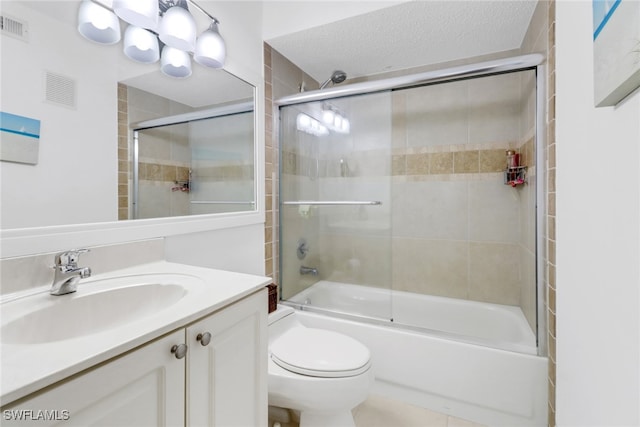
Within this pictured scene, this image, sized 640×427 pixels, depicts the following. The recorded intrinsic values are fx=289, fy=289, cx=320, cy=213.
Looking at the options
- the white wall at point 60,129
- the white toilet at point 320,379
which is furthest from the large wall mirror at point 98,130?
the white toilet at point 320,379

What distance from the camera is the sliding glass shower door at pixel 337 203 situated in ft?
6.67

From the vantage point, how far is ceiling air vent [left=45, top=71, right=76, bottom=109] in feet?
2.95

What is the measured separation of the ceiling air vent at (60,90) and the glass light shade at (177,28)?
1.49 ft

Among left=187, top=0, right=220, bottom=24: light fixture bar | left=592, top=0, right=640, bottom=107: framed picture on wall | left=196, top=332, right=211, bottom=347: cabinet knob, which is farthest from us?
left=187, top=0, right=220, bottom=24: light fixture bar

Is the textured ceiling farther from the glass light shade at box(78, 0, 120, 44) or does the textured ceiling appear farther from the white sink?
the white sink

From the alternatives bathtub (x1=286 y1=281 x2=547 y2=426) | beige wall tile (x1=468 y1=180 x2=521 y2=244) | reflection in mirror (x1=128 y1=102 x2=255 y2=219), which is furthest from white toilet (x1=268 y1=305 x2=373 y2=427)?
beige wall tile (x1=468 y1=180 x2=521 y2=244)

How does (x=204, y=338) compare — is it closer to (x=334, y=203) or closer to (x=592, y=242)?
(x=592, y=242)

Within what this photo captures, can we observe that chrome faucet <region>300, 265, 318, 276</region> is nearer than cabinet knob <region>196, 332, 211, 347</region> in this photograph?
No

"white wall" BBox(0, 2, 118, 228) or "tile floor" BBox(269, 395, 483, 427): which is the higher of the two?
"white wall" BBox(0, 2, 118, 228)

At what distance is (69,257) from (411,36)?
2045 mm

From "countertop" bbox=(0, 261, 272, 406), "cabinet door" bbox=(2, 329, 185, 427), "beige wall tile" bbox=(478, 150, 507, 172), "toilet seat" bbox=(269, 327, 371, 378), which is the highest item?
"beige wall tile" bbox=(478, 150, 507, 172)

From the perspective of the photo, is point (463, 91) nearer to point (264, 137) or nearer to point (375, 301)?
point (264, 137)

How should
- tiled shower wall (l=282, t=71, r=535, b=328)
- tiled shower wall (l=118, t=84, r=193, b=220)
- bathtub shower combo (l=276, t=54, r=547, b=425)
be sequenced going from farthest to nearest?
1. tiled shower wall (l=282, t=71, r=535, b=328)
2. bathtub shower combo (l=276, t=54, r=547, b=425)
3. tiled shower wall (l=118, t=84, r=193, b=220)

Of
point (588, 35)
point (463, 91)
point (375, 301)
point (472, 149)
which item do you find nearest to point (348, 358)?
point (375, 301)
